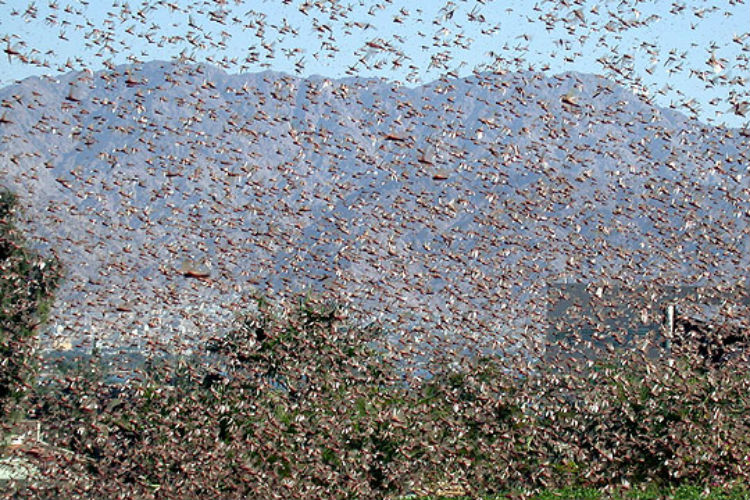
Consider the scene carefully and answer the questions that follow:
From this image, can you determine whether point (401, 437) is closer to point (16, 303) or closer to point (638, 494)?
point (638, 494)

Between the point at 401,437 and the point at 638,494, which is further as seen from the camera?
the point at 401,437

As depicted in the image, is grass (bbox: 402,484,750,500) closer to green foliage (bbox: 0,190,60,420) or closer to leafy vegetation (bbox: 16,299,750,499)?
leafy vegetation (bbox: 16,299,750,499)

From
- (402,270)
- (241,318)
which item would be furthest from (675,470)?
(241,318)

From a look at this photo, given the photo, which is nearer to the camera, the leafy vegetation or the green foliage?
the leafy vegetation

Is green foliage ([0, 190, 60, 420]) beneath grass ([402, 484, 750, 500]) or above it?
beneath

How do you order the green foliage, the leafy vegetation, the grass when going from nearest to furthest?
1. the grass
2. the leafy vegetation
3. the green foliage

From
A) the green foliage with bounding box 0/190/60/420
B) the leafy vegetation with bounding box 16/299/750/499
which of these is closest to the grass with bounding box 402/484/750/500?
the leafy vegetation with bounding box 16/299/750/499

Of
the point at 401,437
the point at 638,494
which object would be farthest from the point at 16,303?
the point at 638,494

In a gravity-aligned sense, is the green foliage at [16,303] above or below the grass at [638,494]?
below

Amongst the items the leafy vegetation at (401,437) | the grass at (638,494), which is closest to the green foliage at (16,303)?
the leafy vegetation at (401,437)

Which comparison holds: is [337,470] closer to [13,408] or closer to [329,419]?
[329,419]

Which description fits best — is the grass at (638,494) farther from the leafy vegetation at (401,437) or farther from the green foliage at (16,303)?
the green foliage at (16,303)

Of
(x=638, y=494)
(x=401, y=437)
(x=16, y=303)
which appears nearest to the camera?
(x=638, y=494)
